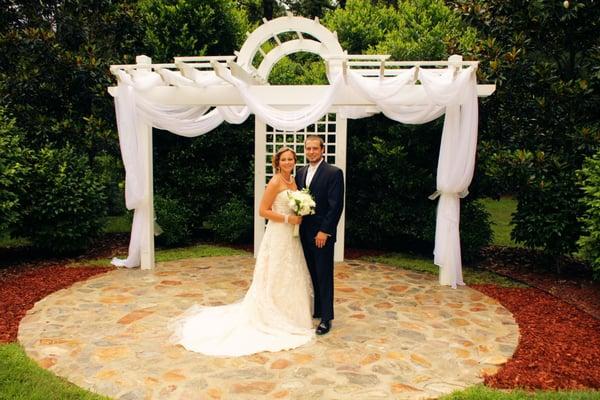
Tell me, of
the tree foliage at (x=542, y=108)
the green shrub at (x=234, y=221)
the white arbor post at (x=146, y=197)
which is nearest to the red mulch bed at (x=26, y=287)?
the white arbor post at (x=146, y=197)

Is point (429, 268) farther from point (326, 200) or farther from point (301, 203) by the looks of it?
point (301, 203)

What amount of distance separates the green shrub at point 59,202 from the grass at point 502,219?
21.7ft

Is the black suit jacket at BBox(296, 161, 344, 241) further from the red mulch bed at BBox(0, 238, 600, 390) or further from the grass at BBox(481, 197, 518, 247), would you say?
the grass at BBox(481, 197, 518, 247)

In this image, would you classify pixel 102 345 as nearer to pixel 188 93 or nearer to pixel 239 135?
pixel 188 93

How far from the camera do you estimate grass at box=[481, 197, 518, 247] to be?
10531 mm

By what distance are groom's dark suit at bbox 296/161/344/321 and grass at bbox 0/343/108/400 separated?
2.24 m

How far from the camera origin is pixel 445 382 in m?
4.26

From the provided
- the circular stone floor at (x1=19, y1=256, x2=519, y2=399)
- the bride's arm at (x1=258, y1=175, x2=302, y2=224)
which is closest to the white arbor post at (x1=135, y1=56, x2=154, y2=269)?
the circular stone floor at (x1=19, y1=256, x2=519, y2=399)

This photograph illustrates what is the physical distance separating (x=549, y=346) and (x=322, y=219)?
2.44 m

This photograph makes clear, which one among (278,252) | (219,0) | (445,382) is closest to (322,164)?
(278,252)

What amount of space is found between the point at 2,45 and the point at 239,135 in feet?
14.3

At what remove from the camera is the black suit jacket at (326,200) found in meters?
5.13

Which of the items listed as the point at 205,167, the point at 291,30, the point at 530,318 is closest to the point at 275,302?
the point at 530,318

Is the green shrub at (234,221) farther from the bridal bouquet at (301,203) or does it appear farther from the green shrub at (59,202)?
the bridal bouquet at (301,203)
